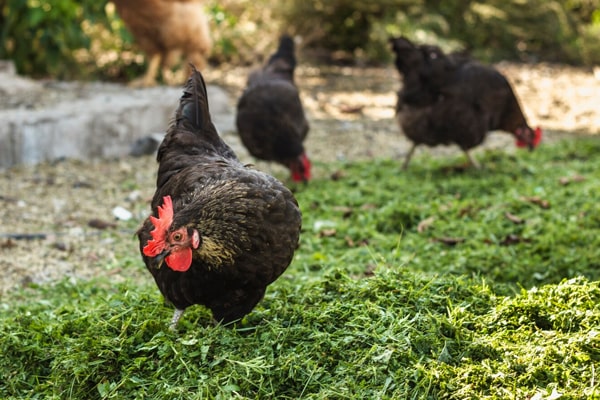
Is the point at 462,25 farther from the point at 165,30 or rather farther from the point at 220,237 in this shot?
the point at 220,237

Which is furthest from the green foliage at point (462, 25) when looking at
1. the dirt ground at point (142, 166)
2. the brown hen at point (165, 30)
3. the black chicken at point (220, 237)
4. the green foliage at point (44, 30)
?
the black chicken at point (220, 237)

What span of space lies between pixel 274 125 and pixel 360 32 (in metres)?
6.26

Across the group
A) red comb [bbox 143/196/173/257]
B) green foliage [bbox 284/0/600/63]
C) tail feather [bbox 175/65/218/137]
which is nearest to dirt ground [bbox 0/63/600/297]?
green foliage [bbox 284/0/600/63]

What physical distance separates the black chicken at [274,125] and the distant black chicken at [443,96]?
1.09 m

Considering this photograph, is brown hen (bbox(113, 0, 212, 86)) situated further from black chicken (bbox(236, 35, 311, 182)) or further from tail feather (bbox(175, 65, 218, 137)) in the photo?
tail feather (bbox(175, 65, 218, 137))

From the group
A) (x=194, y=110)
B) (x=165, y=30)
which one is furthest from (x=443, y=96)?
(x=165, y=30)

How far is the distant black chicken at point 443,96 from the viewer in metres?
7.00

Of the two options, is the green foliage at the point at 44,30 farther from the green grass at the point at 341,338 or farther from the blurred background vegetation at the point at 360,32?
the green grass at the point at 341,338

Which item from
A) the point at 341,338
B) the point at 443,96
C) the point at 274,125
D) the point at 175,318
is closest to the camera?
the point at 341,338

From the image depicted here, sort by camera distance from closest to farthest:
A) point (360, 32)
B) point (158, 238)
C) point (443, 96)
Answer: point (158, 238) < point (443, 96) < point (360, 32)

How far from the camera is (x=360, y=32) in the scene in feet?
40.7

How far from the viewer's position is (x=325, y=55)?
495 inches

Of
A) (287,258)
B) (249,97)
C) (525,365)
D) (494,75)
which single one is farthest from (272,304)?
(494,75)

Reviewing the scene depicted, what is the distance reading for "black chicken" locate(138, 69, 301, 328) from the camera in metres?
3.08
